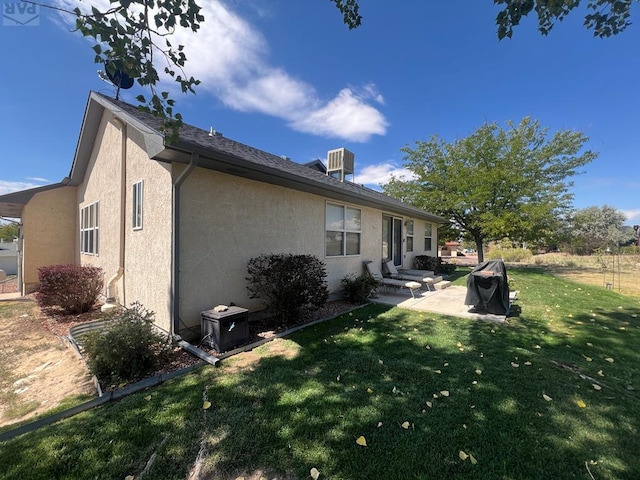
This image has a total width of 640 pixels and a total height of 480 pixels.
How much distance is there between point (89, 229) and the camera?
8.92 meters

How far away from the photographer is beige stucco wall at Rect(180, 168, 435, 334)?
Answer: 4.76 metres

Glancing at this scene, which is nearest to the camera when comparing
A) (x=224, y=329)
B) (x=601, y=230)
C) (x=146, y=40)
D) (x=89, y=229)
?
(x=146, y=40)

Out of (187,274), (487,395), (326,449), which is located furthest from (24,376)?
(487,395)

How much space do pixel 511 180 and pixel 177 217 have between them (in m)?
16.8

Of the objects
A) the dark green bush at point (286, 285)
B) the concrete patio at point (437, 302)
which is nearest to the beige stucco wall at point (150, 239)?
the dark green bush at point (286, 285)

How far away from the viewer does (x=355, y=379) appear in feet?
11.1

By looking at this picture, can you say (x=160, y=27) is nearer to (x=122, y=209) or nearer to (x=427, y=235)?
(x=122, y=209)

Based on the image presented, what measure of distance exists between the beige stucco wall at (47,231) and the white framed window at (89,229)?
1.21 metres

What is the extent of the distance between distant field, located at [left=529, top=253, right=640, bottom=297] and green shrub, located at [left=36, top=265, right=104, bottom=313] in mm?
16338

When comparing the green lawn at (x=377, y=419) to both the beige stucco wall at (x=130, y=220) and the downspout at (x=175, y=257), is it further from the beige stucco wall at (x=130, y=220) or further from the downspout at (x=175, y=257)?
the beige stucco wall at (x=130, y=220)

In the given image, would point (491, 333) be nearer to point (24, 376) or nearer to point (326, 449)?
point (326, 449)

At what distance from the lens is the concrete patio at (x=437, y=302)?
20.6 feet

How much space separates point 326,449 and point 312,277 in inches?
142

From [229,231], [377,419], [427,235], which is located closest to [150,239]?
[229,231]
